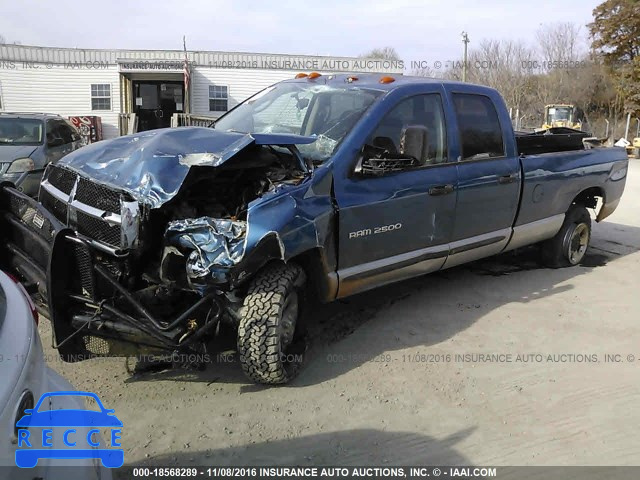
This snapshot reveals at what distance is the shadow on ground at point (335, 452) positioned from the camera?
297 centimetres

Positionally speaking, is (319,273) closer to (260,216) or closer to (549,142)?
(260,216)

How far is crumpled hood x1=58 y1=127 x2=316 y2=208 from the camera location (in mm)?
3389

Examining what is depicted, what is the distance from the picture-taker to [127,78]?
23047mm

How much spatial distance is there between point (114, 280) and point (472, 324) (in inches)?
120

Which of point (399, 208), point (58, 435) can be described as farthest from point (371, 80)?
point (58, 435)

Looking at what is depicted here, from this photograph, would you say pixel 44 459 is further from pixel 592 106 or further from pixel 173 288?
pixel 592 106

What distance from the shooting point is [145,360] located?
3.96 metres

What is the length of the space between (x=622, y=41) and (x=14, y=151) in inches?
1655

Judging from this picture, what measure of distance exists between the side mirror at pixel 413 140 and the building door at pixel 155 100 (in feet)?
67.9

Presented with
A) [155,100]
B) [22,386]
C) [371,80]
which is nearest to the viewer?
[22,386]

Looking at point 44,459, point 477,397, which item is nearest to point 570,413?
point 477,397

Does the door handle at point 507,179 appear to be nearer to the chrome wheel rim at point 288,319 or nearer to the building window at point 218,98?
the chrome wheel rim at point 288,319

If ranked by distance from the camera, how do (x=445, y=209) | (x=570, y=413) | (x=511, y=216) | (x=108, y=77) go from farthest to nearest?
(x=108, y=77)
(x=511, y=216)
(x=445, y=209)
(x=570, y=413)

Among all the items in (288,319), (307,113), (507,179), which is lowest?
(288,319)
